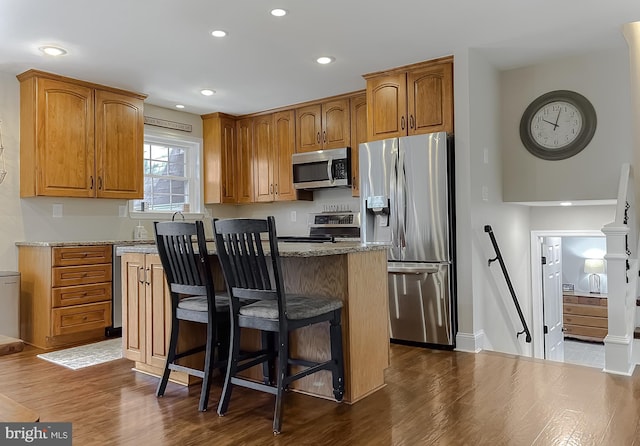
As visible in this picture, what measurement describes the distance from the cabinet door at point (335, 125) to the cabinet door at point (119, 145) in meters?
1.99

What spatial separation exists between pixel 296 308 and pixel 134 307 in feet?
4.63

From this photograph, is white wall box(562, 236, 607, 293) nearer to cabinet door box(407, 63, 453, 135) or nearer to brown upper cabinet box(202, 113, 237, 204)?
cabinet door box(407, 63, 453, 135)

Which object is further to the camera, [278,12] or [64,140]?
[64,140]

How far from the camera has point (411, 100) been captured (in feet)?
14.4

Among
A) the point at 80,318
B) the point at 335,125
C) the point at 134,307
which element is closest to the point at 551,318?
the point at 335,125

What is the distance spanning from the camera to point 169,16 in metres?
3.32

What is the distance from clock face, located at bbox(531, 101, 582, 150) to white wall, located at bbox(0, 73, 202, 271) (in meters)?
4.35

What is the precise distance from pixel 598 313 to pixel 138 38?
7.11m

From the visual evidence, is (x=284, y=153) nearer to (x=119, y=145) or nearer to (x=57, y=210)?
(x=119, y=145)

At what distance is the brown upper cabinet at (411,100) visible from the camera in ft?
13.8

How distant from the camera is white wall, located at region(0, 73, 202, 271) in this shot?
4457 mm

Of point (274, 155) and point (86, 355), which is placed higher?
point (274, 155)

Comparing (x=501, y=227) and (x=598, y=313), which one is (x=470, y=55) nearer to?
(x=501, y=227)

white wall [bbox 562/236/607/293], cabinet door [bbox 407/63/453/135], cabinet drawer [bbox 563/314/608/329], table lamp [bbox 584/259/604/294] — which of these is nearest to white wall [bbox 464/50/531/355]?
cabinet door [bbox 407/63/453/135]
